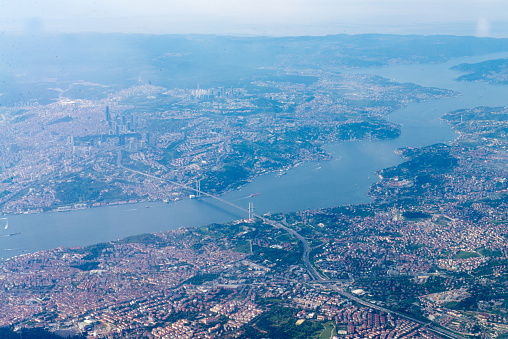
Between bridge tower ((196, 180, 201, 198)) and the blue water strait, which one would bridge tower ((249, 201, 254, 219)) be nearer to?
the blue water strait

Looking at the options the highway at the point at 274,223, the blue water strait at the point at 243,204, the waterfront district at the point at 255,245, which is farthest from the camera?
the blue water strait at the point at 243,204

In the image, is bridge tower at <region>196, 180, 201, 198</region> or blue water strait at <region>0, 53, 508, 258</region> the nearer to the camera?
blue water strait at <region>0, 53, 508, 258</region>

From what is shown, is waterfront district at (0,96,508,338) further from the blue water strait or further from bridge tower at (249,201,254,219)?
the blue water strait

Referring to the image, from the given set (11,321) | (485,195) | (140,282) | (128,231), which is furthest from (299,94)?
(11,321)

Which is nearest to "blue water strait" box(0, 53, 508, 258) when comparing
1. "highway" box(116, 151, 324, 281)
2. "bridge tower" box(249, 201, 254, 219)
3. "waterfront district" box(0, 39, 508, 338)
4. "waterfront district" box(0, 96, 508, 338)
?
"bridge tower" box(249, 201, 254, 219)

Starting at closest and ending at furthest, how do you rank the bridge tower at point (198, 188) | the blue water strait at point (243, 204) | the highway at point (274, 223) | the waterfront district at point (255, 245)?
the waterfront district at point (255, 245), the highway at point (274, 223), the blue water strait at point (243, 204), the bridge tower at point (198, 188)

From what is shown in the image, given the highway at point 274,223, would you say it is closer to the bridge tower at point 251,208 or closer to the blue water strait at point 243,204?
the bridge tower at point 251,208

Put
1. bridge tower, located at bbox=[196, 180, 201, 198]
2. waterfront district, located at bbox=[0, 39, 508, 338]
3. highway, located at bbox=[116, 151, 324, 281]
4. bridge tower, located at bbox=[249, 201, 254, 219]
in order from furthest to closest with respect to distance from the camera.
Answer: bridge tower, located at bbox=[196, 180, 201, 198] → bridge tower, located at bbox=[249, 201, 254, 219] → highway, located at bbox=[116, 151, 324, 281] → waterfront district, located at bbox=[0, 39, 508, 338]

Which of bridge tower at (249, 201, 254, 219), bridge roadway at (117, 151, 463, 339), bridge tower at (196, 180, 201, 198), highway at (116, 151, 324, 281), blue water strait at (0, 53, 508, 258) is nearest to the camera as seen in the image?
bridge roadway at (117, 151, 463, 339)

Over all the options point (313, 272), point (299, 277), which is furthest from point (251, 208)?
point (299, 277)

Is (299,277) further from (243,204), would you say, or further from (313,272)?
(243,204)

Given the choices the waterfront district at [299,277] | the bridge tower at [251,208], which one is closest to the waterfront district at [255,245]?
the waterfront district at [299,277]
